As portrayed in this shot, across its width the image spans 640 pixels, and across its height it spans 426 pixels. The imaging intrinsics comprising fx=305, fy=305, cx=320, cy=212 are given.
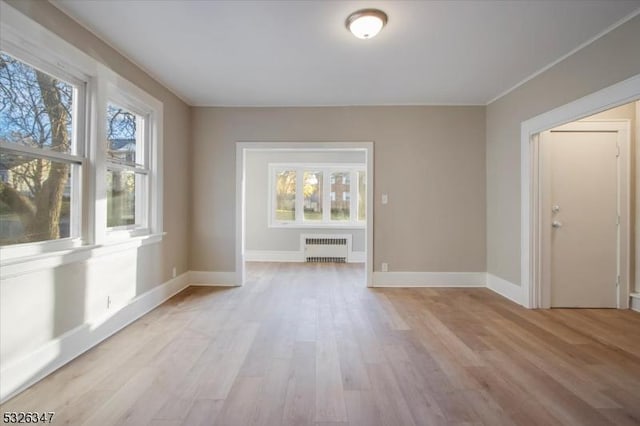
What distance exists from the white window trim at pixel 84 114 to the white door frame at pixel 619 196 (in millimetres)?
4257

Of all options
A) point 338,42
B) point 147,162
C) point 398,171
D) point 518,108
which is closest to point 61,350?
point 147,162

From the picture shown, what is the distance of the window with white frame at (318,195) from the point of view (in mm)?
6477

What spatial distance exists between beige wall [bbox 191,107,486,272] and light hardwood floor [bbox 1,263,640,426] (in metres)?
1.01

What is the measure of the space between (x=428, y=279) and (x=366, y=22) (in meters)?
3.32

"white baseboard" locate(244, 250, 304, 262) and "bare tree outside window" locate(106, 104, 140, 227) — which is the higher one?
"bare tree outside window" locate(106, 104, 140, 227)

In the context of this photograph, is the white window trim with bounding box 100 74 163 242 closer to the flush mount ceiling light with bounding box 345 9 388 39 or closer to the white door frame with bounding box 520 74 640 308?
the flush mount ceiling light with bounding box 345 9 388 39

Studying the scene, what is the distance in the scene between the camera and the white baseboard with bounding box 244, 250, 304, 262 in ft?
20.8

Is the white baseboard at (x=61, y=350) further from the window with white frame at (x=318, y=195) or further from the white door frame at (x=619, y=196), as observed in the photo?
the white door frame at (x=619, y=196)

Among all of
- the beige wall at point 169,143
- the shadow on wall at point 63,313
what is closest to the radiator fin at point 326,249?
the beige wall at point 169,143

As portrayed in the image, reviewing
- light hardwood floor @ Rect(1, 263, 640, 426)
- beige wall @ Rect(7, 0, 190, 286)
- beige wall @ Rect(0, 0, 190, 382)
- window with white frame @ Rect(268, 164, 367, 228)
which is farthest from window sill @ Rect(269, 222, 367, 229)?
light hardwood floor @ Rect(1, 263, 640, 426)

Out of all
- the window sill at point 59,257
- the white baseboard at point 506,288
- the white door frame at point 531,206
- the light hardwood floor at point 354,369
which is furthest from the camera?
the white baseboard at point 506,288

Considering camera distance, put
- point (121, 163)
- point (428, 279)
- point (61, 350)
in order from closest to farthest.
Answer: point (61, 350), point (121, 163), point (428, 279)

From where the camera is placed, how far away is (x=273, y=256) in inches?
251

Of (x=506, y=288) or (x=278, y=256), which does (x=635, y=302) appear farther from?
(x=278, y=256)
